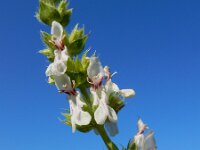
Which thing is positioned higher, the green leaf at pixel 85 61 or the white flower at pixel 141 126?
the green leaf at pixel 85 61

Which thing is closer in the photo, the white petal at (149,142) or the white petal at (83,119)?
the white petal at (83,119)

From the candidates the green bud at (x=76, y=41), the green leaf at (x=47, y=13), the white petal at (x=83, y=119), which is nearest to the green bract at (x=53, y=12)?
the green leaf at (x=47, y=13)

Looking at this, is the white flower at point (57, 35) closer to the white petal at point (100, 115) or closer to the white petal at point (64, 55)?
the white petal at point (64, 55)

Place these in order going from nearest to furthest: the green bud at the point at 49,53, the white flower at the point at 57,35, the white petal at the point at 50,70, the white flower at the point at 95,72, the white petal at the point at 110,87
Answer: the white petal at the point at 50,70 < the white flower at the point at 95,72 < the white petal at the point at 110,87 < the white flower at the point at 57,35 < the green bud at the point at 49,53

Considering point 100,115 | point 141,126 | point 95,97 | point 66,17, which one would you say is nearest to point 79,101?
point 95,97

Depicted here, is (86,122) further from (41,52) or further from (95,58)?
(41,52)

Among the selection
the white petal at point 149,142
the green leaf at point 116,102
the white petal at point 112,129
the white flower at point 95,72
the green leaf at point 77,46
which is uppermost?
the green leaf at point 77,46

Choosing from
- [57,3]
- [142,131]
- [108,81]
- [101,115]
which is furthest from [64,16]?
[142,131]
